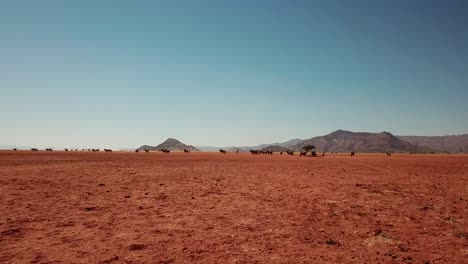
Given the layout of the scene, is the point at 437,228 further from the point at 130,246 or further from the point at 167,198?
the point at 167,198

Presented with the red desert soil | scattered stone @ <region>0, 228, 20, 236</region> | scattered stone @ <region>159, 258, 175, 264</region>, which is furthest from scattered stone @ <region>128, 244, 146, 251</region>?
scattered stone @ <region>0, 228, 20, 236</region>

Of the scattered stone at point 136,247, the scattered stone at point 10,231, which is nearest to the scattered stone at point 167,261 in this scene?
the scattered stone at point 136,247

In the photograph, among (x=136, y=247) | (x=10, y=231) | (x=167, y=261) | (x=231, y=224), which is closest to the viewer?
(x=167, y=261)

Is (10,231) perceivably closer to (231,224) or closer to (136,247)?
(136,247)

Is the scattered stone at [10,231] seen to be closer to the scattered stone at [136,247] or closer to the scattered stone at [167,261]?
the scattered stone at [136,247]

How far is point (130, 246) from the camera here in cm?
945

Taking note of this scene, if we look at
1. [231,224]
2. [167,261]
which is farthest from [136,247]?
[231,224]

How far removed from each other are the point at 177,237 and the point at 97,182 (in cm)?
1389

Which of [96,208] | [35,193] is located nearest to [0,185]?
[35,193]

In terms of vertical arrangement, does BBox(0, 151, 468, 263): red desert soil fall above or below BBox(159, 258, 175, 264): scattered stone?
above

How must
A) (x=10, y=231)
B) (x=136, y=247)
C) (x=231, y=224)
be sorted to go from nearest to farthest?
1. (x=136, y=247)
2. (x=10, y=231)
3. (x=231, y=224)

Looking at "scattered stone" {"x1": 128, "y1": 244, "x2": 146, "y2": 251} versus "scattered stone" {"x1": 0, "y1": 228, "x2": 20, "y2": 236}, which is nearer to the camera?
"scattered stone" {"x1": 128, "y1": 244, "x2": 146, "y2": 251}

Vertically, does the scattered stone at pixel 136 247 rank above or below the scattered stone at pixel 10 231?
below

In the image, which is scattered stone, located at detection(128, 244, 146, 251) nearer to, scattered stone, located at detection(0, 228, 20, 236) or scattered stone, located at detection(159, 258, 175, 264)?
scattered stone, located at detection(159, 258, 175, 264)
